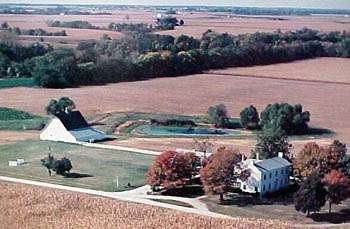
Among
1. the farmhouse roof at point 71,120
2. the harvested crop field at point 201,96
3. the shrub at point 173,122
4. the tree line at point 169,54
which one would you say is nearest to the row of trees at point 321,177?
the farmhouse roof at point 71,120

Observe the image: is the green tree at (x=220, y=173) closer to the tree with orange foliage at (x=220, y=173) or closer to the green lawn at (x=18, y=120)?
the tree with orange foliage at (x=220, y=173)

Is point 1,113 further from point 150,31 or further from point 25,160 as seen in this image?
point 150,31

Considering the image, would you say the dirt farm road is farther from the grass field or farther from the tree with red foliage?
the tree with red foliage

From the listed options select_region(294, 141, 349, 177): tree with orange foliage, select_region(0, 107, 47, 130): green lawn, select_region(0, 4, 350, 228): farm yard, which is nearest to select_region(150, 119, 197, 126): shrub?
select_region(0, 4, 350, 228): farm yard

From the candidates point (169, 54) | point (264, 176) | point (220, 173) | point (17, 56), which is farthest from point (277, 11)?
point (220, 173)

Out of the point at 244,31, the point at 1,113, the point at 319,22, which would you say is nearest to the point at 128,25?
the point at 244,31

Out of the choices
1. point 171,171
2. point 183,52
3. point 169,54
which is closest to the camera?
point 171,171

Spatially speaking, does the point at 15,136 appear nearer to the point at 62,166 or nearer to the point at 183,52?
the point at 62,166

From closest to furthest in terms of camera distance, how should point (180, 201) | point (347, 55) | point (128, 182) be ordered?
point (180, 201) < point (128, 182) < point (347, 55)
